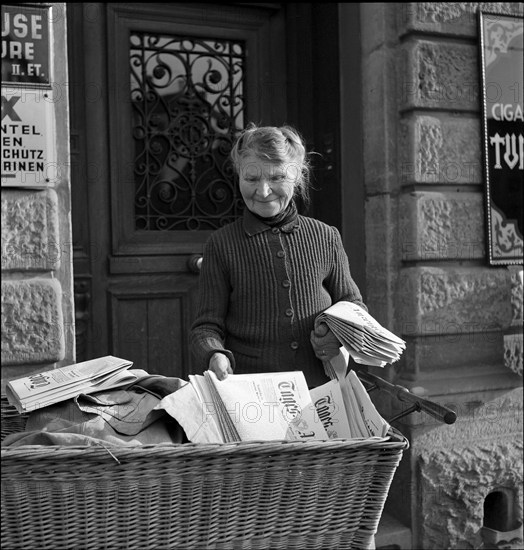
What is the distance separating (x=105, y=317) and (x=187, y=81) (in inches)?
46.4

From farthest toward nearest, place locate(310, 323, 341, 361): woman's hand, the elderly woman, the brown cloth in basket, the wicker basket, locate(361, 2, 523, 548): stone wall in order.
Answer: locate(361, 2, 523, 548): stone wall
the elderly woman
locate(310, 323, 341, 361): woman's hand
the brown cloth in basket
the wicker basket

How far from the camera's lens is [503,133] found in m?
3.38

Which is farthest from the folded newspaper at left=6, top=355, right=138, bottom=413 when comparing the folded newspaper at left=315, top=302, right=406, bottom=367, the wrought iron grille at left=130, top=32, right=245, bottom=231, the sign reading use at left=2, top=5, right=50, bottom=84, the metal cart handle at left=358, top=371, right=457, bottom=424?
the wrought iron grille at left=130, top=32, right=245, bottom=231

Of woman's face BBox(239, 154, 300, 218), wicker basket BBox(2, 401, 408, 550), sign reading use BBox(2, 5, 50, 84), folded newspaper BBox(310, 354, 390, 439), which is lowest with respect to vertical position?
wicker basket BBox(2, 401, 408, 550)

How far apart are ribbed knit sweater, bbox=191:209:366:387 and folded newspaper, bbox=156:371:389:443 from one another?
2.13ft

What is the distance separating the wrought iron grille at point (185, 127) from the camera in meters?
3.38

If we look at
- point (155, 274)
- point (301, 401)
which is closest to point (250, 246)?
point (301, 401)

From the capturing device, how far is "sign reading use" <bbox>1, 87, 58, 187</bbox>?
2.59m

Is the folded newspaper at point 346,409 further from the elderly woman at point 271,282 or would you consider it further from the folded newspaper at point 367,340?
the elderly woman at point 271,282

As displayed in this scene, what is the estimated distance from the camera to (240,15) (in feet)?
11.7

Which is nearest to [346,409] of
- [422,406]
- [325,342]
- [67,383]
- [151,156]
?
→ [422,406]

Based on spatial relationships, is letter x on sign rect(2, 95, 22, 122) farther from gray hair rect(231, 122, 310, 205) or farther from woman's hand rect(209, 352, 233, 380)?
woman's hand rect(209, 352, 233, 380)

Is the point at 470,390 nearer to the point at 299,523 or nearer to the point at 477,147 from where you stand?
the point at 477,147

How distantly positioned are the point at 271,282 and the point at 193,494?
3.22ft
